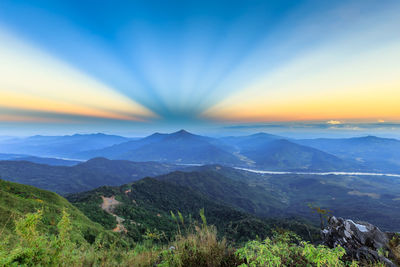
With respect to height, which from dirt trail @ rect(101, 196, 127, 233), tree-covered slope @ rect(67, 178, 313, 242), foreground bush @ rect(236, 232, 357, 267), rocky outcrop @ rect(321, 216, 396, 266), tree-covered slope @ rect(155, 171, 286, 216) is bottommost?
tree-covered slope @ rect(155, 171, 286, 216)

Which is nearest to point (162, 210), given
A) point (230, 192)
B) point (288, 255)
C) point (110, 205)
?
point (110, 205)

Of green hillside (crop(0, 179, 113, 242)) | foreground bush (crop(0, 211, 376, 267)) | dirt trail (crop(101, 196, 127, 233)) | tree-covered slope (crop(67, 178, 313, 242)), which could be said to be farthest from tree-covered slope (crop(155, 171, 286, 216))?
foreground bush (crop(0, 211, 376, 267))

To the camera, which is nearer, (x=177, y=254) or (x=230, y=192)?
(x=177, y=254)

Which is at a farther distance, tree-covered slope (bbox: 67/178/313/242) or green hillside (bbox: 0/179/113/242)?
tree-covered slope (bbox: 67/178/313/242)

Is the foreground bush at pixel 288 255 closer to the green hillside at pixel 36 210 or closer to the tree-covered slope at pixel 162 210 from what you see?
the green hillside at pixel 36 210

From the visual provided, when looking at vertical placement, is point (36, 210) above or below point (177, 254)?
below

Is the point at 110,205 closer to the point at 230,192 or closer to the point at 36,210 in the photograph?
the point at 36,210

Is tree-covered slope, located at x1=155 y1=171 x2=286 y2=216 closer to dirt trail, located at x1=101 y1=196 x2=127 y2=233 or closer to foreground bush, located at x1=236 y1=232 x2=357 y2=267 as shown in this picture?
dirt trail, located at x1=101 y1=196 x2=127 y2=233

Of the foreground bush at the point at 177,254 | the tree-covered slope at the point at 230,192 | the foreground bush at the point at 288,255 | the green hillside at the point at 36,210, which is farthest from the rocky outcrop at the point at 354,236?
the tree-covered slope at the point at 230,192

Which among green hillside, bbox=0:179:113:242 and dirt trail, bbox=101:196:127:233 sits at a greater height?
green hillside, bbox=0:179:113:242

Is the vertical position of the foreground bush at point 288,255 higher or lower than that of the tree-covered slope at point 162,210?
higher

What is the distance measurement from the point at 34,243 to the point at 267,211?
527ft

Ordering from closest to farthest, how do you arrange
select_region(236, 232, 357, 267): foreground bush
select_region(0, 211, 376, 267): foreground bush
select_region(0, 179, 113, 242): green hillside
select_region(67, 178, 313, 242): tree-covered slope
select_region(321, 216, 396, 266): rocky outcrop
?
select_region(0, 211, 376, 267): foreground bush, select_region(236, 232, 357, 267): foreground bush, select_region(321, 216, 396, 266): rocky outcrop, select_region(0, 179, 113, 242): green hillside, select_region(67, 178, 313, 242): tree-covered slope

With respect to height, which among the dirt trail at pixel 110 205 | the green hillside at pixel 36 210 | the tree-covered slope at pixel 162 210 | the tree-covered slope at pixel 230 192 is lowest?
the tree-covered slope at pixel 230 192
